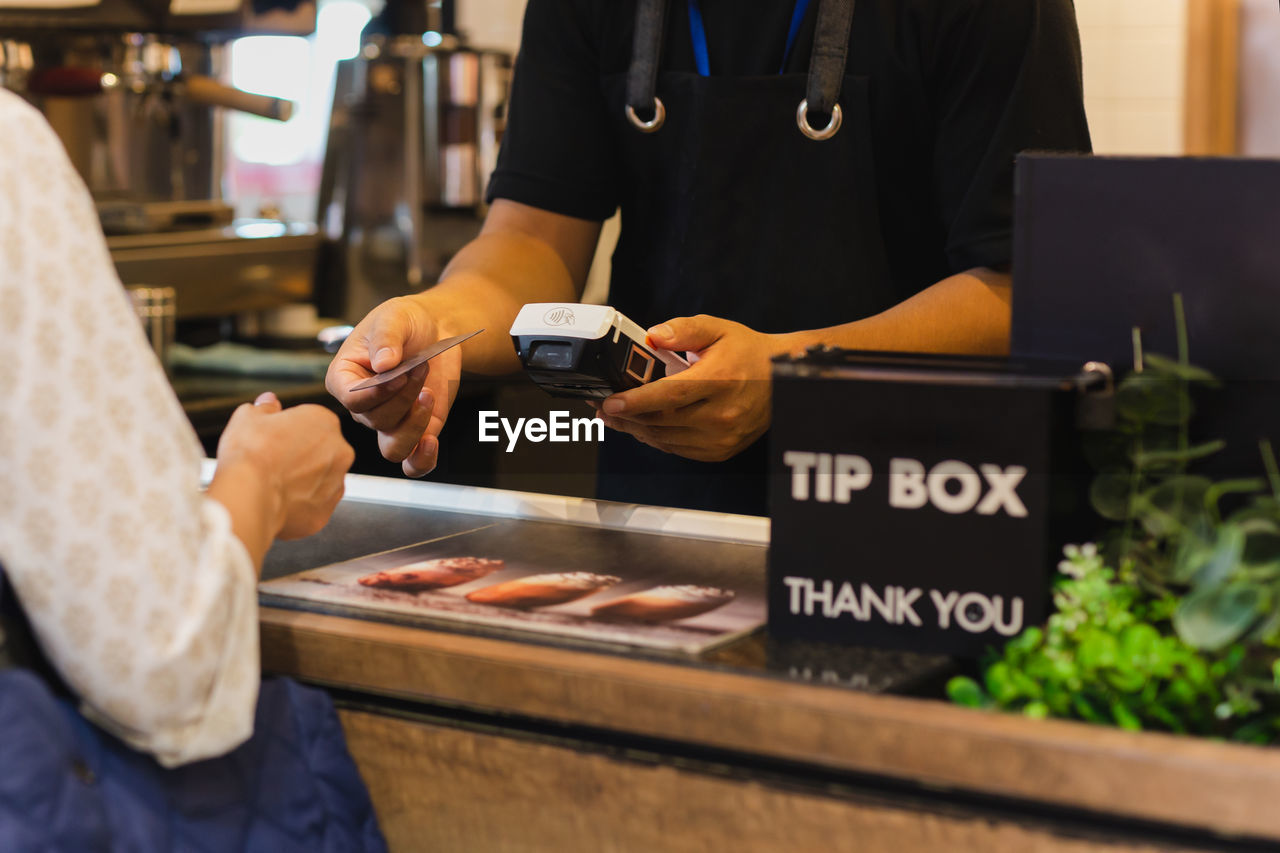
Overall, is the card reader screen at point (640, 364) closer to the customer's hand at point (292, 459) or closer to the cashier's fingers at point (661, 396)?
the cashier's fingers at point (661, 396)

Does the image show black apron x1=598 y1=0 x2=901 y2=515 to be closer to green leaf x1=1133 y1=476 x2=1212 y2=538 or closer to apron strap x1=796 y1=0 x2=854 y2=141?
apron strap x1=796 y1=0 x2=854 y2=141

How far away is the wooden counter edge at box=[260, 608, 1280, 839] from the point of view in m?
0.71

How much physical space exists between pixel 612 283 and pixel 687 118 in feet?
0.84

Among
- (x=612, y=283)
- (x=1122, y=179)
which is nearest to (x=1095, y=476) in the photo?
(x=1122, y=179)

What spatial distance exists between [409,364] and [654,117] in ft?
2.01

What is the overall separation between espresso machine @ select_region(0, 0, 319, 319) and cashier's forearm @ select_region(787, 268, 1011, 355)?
1607 mm

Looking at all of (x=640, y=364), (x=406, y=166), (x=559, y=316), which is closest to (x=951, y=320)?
(x=640, y=364)

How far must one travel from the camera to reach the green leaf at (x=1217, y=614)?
2.45 feet

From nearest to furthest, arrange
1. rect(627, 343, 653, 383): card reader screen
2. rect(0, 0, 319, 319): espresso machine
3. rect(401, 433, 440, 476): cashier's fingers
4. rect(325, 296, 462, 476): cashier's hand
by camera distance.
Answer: rect(627, 343, 653, 383): card reader screen, rect(325, 296, 462, 476): cashier's hand, rect(401, 433, 440, 476): cashier's fingers, rect(0, 0, 319, 319): espresso machine

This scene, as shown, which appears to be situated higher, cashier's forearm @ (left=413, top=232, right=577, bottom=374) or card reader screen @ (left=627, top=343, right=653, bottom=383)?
cashier's forearm @ (left=413, top=232, right=577, bottom=374)

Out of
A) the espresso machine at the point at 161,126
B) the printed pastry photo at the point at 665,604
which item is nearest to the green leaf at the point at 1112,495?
the printed pastry photo at the point at 665,604

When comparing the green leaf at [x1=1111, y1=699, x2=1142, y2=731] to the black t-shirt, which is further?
the black t-shirt

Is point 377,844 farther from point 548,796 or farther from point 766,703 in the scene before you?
point 766,703

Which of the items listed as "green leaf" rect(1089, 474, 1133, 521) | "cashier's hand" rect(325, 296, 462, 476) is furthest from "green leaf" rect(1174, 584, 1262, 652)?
"cashier's hand" rect(325, 296, 462, 476)
